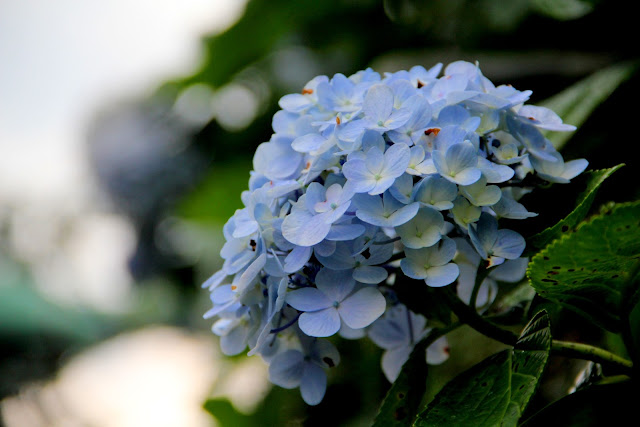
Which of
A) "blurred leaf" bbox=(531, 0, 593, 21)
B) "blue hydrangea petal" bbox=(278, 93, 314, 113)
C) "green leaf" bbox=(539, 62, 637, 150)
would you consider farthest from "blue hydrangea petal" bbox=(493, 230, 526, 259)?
"blurred leaf" bbox=(531, 0, 593, 21)

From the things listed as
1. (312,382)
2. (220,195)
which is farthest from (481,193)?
(220,195)

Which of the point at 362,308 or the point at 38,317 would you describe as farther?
the point at 38,317

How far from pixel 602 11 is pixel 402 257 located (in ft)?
2.39

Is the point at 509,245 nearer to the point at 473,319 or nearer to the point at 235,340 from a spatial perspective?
the point at 473,319

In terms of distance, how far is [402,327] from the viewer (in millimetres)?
622

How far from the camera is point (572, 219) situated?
0.48 m

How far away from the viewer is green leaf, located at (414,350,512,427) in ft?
1.49

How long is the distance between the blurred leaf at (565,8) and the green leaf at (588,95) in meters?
0.09

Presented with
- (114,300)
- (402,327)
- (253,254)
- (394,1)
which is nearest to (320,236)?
(253,254)

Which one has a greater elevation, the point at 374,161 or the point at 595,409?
the point at 374,161

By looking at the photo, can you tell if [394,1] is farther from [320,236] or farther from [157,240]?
[157,240]

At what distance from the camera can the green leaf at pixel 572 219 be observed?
47 cm

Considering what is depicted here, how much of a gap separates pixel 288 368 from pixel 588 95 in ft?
1.83

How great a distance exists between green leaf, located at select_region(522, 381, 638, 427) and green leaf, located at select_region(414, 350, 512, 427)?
0.06 m
